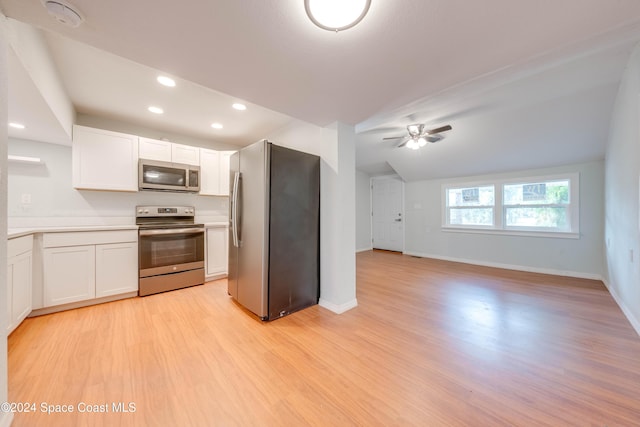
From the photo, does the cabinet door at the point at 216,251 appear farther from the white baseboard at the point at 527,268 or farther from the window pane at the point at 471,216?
the window pane at the point at 471,216

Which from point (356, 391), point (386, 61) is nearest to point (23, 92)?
point (386, 61)

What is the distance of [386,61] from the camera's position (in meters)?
1.50

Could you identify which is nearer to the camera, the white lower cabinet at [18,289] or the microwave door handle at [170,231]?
the white lower cabinet at [18,289]

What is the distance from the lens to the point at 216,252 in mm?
3594

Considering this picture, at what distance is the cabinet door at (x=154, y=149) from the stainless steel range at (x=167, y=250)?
74 cm

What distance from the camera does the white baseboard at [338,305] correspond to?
2.49 m

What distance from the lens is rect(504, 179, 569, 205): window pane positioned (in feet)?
12.9

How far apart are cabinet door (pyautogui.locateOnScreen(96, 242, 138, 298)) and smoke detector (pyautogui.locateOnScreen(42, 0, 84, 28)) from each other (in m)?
2.39

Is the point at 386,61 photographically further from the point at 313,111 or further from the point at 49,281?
the point at 49,281

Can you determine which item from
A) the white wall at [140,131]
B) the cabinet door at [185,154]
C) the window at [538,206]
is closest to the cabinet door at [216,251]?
the cabinet door at [185,154]

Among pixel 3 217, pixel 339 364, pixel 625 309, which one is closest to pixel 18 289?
pixel 3 217

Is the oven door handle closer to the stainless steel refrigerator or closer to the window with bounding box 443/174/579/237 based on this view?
the stainless steel refrigerator

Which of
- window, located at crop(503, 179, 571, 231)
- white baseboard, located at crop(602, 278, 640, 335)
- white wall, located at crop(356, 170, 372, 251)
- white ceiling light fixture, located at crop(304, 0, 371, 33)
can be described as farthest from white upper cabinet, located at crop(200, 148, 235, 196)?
window, located at crop(503, 179, 571, 231)

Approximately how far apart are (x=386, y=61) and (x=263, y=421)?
7.52 feet
